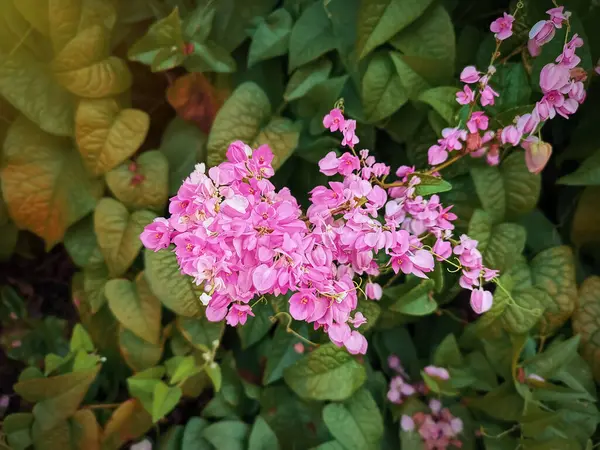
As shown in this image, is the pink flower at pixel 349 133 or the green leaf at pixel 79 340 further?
the green leaf at pixel 79 340

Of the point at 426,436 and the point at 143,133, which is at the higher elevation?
the point at 143,133

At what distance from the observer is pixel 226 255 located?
0.50 meters

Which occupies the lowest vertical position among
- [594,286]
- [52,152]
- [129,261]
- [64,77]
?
[594,286]

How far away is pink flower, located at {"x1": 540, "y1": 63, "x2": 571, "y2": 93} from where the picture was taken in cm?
63

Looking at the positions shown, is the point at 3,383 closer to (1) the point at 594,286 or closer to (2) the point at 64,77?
(2) the point at 64,77

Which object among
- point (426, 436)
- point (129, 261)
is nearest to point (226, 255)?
point (129, 261)

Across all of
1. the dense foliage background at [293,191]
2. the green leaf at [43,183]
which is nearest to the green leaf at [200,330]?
the dense foliage background at [293,191]

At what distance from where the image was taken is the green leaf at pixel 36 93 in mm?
844

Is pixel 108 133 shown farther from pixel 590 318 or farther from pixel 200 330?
pixel 590 318

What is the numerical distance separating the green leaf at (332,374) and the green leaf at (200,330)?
0.53 feet

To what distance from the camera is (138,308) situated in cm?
88

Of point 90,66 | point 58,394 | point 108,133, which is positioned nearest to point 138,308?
point 58,394

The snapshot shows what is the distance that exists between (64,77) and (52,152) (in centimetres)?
16

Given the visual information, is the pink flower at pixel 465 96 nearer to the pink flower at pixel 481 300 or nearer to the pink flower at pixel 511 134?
the pink flower at pixel 511 134
